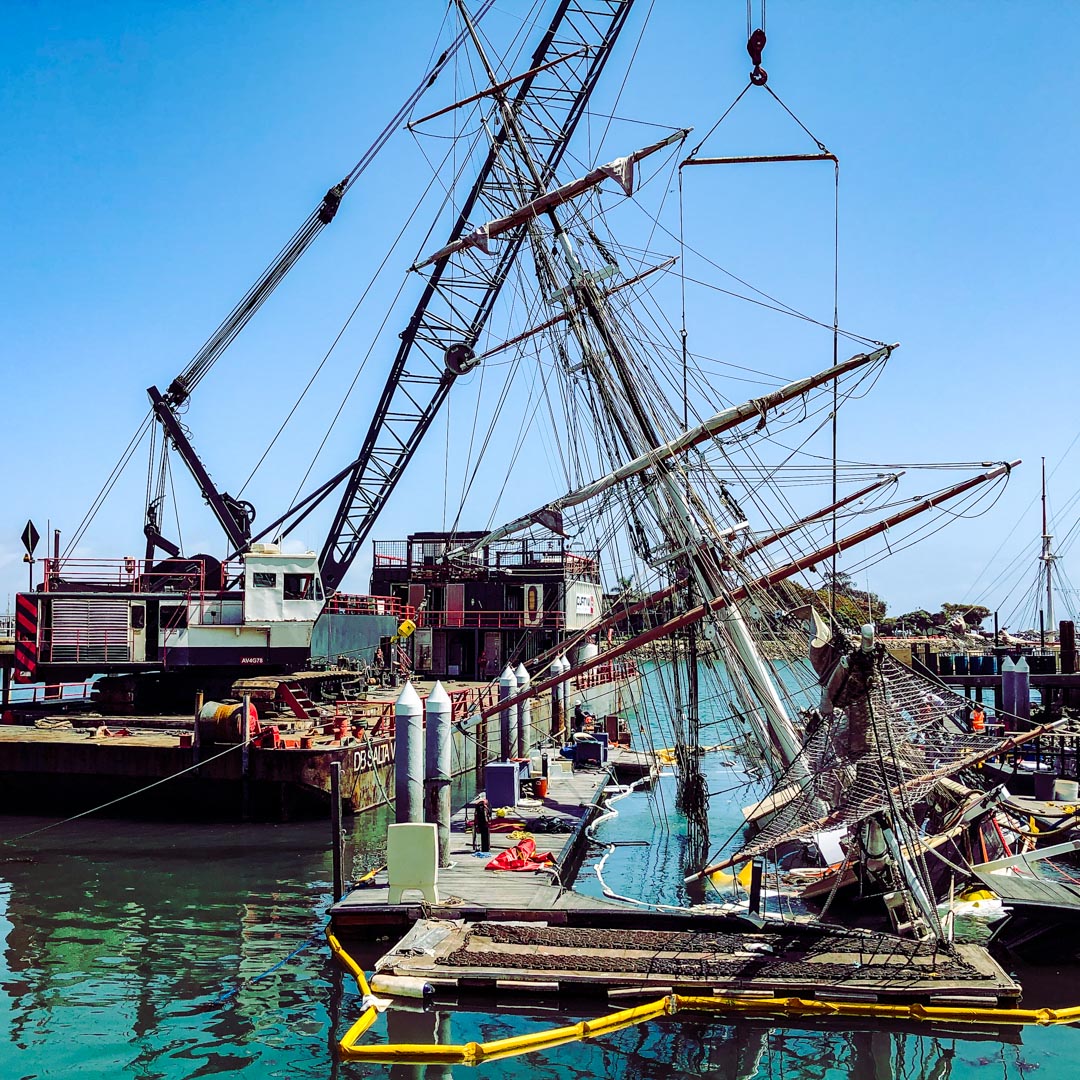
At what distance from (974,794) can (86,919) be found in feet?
59.7

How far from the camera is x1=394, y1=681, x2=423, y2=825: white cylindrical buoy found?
63.0 ft

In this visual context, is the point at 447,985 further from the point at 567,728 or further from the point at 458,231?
the point at 458,231

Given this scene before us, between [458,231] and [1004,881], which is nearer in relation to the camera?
[1004,881]

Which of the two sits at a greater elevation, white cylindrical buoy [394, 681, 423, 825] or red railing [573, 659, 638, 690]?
red railing [573, 659, 638, 690]

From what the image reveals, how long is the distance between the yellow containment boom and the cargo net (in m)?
2.07

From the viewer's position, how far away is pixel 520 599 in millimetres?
55656

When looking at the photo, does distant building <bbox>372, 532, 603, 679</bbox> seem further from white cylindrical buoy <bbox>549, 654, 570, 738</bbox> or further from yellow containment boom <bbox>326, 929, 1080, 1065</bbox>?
yellow containment boom <bbox>326, 929, 1080, 1065</bbox>

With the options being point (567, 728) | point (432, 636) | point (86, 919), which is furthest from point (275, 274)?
point (86, 919)

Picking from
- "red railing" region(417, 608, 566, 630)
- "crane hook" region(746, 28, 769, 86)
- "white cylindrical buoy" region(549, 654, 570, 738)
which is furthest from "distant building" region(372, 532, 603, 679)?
"crane hook" region(746, 28, 769, 86)

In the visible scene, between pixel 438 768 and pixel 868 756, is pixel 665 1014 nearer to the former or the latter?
pixel 868 756

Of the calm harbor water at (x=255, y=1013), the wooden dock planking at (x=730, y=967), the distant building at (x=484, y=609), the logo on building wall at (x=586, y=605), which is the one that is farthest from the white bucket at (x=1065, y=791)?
the logo on building wall at (x=586, y=605)

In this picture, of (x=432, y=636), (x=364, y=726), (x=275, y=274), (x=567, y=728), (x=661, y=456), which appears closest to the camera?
(x=661, y=456)

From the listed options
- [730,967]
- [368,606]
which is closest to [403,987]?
[730,967]

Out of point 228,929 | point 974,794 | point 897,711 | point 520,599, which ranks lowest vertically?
point 228,929
